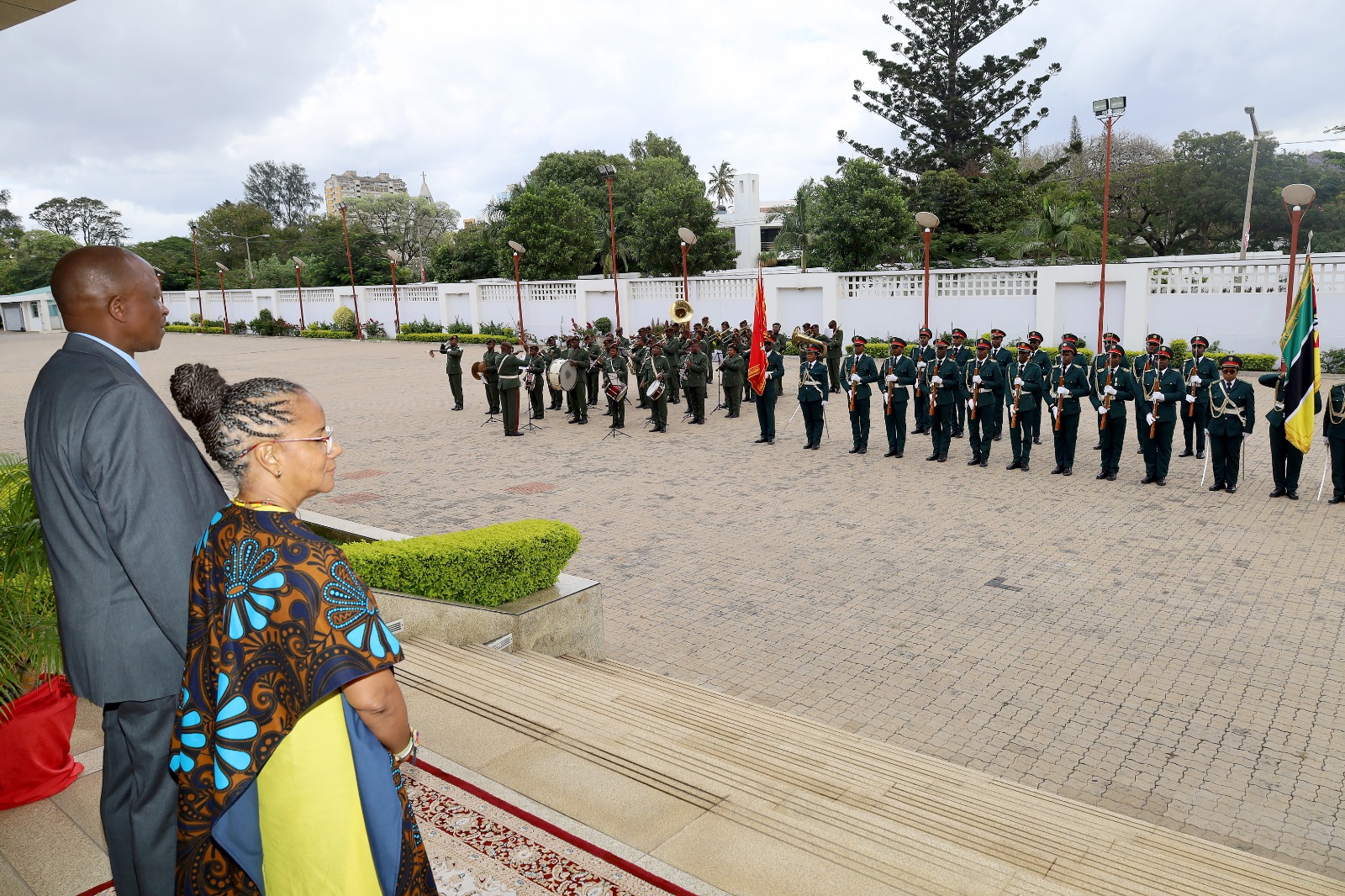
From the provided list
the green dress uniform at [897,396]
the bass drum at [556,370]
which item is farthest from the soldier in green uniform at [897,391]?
the bass drum at [556,370]

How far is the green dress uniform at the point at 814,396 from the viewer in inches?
560

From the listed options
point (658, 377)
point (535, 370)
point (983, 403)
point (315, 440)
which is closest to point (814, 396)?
point (983, 403)

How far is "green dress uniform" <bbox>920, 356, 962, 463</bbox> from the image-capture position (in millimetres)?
A: 13117

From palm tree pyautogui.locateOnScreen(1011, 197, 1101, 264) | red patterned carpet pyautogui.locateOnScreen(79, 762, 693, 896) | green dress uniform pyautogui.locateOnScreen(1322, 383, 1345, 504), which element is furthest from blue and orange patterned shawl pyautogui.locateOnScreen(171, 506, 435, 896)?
palm tree pyautogui.locateOnScreen(1011, 197, 1101, 264)

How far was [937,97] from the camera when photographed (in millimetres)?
34188

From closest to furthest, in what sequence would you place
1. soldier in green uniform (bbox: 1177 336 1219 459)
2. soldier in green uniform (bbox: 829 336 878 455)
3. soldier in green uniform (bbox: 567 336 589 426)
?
soldier in green uniform (bbox: 1177 336 1219 459), soldier in green uniform (bbox: 829 336 878 455), soldier in green uniform (bbox: 567 336 589 426)

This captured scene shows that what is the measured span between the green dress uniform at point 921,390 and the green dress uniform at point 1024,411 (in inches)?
50.8

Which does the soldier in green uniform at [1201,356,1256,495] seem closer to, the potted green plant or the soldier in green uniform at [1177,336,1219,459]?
the soldier in green uniform at [1177,336,1219,459]

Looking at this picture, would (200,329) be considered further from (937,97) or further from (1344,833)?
(1344,833)

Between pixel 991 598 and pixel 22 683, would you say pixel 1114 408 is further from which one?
pixel 22 683

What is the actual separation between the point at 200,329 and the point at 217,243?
2126 cm

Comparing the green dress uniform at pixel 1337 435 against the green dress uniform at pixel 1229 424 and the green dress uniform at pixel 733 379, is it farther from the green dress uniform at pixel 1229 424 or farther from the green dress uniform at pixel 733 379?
the green dress uniform at pixel 733 379

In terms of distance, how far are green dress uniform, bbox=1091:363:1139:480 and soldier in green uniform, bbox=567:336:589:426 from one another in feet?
28.9

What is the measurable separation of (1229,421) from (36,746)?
456 inches
